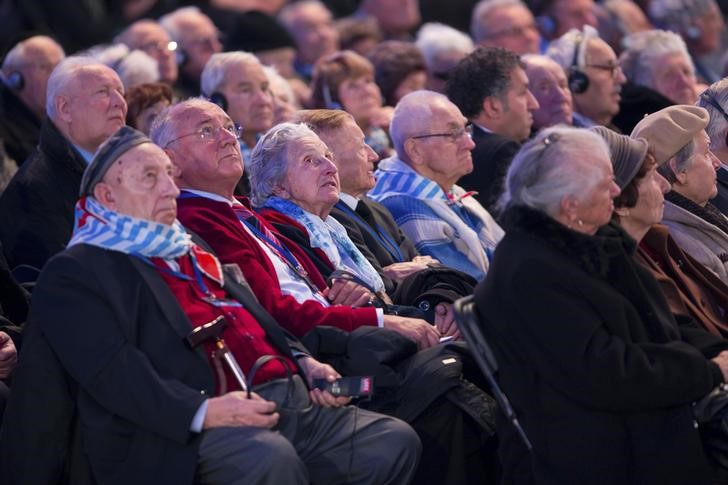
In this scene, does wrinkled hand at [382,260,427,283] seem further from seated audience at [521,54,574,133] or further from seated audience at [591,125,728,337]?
seated audience at [521,54,574,133]

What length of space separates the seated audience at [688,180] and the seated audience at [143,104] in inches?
99.3

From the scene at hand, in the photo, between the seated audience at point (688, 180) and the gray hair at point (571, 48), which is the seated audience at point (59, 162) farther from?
the gray hair at point (571, 48)

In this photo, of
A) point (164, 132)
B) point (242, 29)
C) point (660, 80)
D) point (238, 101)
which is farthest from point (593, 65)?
point (164, 132)

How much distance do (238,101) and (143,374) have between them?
3404mm

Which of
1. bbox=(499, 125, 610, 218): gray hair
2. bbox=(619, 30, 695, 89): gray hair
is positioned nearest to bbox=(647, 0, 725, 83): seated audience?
bbox=(619, 30, 695, 89): gray hair

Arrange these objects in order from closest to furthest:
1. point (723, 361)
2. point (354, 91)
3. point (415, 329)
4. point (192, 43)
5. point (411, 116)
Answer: point (723, 361) → point (415, 329) → point (411, 116) → point (354, 91) → point (192, 43)

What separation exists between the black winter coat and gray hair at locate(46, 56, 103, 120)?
253 centimetres

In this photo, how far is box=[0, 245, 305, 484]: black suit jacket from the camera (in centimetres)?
396

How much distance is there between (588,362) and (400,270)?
1.66m

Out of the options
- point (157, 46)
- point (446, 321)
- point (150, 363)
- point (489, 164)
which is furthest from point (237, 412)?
point (157, 46)

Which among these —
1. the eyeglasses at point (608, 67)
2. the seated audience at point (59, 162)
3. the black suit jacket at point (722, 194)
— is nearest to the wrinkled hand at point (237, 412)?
the seated audience at point (59, 162)

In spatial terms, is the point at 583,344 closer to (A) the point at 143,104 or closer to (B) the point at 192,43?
(A) the point at 143,104

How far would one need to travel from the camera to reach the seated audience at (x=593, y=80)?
784 centimetres

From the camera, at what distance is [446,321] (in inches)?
197
